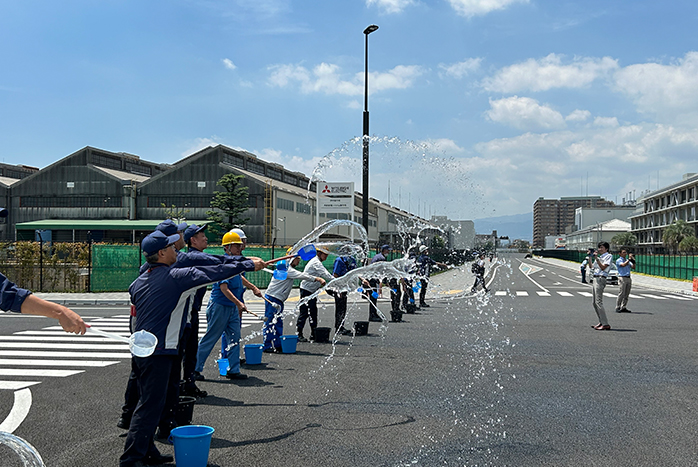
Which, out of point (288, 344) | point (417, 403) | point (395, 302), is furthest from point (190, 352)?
point (395, 302)

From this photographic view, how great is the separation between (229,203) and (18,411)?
56.5 meters

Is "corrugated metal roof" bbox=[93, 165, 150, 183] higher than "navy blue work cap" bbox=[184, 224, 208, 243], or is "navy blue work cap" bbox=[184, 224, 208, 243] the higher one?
"corrugated metal roof" bbox=[93, 165, 150, 183]

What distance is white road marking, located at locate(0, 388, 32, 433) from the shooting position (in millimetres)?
6086

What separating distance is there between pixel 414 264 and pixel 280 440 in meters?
13.1

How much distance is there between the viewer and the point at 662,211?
364 feet

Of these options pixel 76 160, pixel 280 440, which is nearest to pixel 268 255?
pixel 280 440

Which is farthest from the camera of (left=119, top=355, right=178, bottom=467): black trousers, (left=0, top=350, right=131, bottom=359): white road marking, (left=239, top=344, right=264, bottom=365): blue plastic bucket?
(left=0, top=350, right=131, bottom=359): white road marking

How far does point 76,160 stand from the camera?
7038cm

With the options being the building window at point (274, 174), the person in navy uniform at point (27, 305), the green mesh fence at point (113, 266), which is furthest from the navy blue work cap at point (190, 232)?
the building window at point (274, 174)

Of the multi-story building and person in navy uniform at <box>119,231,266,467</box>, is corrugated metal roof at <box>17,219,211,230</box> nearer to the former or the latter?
person in navy uniform at <box>119,231,266,467</box>

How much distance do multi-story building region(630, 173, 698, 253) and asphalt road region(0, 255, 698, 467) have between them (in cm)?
9870

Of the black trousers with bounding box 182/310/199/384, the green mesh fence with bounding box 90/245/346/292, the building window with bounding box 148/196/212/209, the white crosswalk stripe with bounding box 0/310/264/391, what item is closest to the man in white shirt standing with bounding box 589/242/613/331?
the white crosswalk stripe with bounding box 0/310/264/391

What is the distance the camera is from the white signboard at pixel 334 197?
30719 millimetres

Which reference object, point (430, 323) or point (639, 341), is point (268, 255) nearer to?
point (430, 323)
